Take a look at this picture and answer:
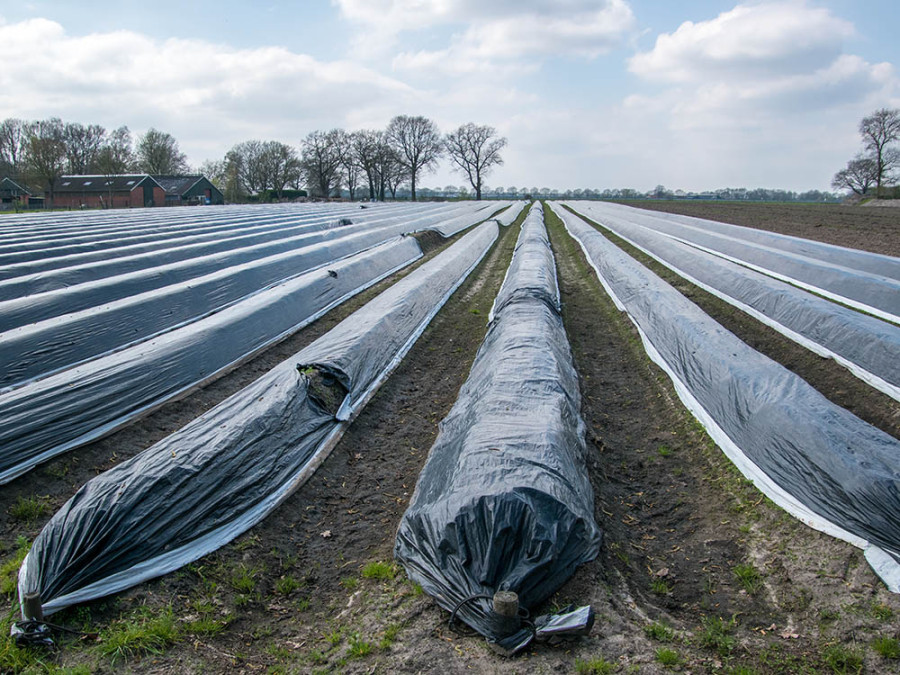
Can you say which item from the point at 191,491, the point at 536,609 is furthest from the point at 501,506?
the point at 191,491

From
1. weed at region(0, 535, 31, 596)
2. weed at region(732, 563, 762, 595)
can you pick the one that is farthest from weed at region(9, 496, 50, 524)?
weed at region(732, 563, 762, 595)

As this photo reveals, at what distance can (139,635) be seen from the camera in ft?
10.2

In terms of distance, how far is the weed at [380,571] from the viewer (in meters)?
3.73

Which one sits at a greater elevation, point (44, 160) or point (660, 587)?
point (44, 160)

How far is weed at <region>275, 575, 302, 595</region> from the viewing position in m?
3.72

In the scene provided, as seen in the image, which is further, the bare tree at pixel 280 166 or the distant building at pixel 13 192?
the bare tree at pixel 280 166

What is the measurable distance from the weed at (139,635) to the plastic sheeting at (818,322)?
7.69m

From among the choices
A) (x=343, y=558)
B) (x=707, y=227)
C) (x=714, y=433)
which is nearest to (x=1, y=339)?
(x=343, y=558)

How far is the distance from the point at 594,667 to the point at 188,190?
63727 millimetres

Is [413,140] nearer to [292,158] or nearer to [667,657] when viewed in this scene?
[292,158]

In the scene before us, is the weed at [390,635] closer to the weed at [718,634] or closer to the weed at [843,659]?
the weed at [718,634]

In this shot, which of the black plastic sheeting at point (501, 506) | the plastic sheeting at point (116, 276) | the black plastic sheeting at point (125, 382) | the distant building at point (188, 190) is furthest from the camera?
the distant building at point (188, 190)

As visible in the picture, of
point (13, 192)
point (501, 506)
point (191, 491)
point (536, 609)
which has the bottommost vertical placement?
point (536, 609)

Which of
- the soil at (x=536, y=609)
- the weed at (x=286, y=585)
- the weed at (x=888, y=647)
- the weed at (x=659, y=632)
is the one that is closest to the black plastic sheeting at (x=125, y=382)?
the soil at (x=536, y=609)
